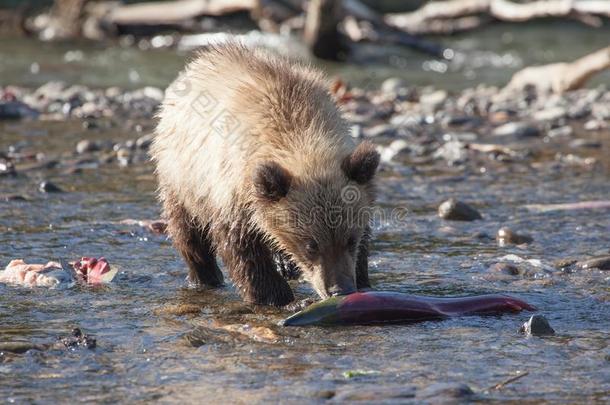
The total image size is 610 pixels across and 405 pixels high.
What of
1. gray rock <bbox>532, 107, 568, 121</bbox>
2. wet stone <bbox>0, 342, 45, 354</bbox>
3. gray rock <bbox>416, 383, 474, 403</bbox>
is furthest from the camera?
gray rock <bbox>532, 107, 568, 121</bbox>

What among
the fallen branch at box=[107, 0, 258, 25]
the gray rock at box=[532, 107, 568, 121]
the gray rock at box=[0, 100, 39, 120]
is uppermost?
the fallen branch at box=[107, 0, 258, 25]

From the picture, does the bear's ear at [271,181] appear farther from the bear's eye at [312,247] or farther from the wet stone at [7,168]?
the wet stone at [7,168]

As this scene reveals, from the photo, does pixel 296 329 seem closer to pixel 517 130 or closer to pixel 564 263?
pixel 564 263

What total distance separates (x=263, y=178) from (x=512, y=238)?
2.77 metres

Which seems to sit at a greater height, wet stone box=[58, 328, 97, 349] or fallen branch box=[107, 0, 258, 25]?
fallen branch box=[107, 0, 258, 25]

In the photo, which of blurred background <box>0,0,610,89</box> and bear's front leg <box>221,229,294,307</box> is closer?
bear's front leg <box>221,229,294,307</box>

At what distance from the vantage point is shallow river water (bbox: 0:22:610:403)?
5.23 meters

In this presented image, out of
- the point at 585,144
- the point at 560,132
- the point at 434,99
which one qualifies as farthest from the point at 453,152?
the point at 434,99

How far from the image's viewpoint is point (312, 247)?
6.59 meters

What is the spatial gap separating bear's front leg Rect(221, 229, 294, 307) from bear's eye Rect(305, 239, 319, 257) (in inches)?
15.5

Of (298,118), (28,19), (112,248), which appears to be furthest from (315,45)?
(298,118)

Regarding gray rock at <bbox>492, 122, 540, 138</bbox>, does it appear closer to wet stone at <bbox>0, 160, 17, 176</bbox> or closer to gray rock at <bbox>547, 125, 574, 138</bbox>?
gray rock at <bbox>547, 125, 574, 138</bbox>

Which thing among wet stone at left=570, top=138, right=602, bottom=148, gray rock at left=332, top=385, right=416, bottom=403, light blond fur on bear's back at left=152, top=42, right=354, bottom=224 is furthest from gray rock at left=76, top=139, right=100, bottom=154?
gray rock at left=332, top=385, right=416, bottom=403

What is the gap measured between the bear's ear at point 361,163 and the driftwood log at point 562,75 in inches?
372
